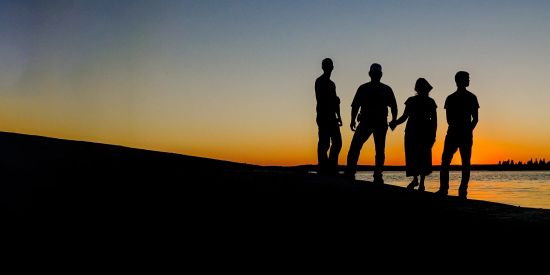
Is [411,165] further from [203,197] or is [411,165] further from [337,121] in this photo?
[203,197]

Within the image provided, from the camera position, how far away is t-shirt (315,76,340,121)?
1079 centimetres

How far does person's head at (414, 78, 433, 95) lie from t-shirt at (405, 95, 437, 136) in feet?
0.31

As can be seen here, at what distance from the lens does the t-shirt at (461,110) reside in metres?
9.76

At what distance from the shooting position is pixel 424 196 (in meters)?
8.66

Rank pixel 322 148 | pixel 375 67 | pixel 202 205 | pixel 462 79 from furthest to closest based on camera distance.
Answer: pixel 322 148 < pixel 375 67 < pixel 462 79 < pixel 202 205

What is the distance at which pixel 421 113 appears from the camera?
10664mm

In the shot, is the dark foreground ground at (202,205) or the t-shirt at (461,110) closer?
the dark foreground ground at (202,205)

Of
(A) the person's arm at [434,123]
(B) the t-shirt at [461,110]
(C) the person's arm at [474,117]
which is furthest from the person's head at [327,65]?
(C) the person's arm at [474,117]

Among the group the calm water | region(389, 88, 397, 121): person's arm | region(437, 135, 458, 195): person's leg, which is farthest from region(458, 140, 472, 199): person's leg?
the calm water

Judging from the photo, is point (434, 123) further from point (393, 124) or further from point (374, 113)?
point (374, 113)

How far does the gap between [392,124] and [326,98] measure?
4.39 feet

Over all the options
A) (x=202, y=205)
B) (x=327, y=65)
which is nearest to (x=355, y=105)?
(x=327, y=65)

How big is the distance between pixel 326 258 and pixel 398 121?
687cm

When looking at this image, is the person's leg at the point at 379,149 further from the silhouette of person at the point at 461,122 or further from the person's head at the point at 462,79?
the person's head at the point at 462,79
